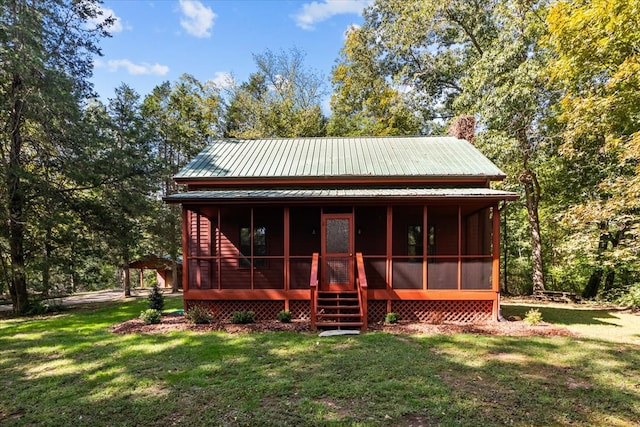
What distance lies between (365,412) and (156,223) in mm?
16123

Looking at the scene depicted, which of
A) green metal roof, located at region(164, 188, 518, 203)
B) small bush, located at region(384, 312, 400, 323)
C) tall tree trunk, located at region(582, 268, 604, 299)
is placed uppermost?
green metal roof, located at region(164, 188, 518, 203)

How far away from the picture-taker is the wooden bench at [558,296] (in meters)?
15.0

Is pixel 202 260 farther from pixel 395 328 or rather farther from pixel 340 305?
pixel 395 328

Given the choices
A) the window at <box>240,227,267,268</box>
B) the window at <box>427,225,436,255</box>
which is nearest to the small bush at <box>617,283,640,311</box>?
the window at <box>427,225,436,255</box>

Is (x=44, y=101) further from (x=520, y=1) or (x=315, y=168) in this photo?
(x=520, y=1)

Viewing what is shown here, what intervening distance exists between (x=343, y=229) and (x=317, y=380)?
227 inches

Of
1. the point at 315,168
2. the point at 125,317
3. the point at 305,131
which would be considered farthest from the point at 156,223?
the point at 305,131

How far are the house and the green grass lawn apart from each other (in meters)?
1.85

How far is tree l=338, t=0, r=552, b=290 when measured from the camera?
1451 centimetres

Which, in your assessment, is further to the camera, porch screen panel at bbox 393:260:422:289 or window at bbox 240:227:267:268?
window at bbox 240:227:267:268

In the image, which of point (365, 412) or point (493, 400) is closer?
point (365, 412)

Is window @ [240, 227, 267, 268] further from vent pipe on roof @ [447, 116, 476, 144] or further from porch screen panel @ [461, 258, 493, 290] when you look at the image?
vent pipe on roof @ [447, 116, 476, 144]

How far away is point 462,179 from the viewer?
11172mm

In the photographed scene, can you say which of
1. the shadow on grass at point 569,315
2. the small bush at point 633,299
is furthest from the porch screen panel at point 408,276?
the small bush at point 633,299
